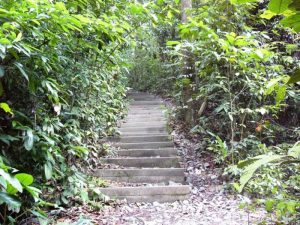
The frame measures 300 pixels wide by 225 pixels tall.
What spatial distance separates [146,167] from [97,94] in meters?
1.41

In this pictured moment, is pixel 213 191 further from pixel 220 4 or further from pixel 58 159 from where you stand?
pixel 220 4

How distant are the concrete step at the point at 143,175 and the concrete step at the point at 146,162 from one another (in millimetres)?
328

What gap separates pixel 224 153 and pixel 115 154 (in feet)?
6.96

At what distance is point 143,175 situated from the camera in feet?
15.1

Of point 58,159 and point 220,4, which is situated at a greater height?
point 220,4

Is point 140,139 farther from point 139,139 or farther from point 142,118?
point 142,118

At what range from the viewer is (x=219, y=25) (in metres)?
4.89

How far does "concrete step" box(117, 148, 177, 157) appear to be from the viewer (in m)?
5.32

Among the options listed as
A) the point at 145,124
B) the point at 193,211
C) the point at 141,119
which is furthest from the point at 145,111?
the point at 193,211

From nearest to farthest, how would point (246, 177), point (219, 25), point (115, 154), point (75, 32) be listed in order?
1. point (246, 177)
2. point (75, 32)
3. point (219, 25)
4. point (115, 154)

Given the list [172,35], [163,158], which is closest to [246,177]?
[163,158]

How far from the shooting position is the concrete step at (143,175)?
450cm

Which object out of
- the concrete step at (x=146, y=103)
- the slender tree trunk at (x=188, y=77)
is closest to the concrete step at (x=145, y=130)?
the slender tree trunk at (x=188, y=77)

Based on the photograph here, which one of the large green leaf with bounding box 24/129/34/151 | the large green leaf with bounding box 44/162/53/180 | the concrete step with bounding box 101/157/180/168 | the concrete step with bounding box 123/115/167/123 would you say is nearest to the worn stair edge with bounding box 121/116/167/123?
the concrete step with bounding box 123/115/167/123
